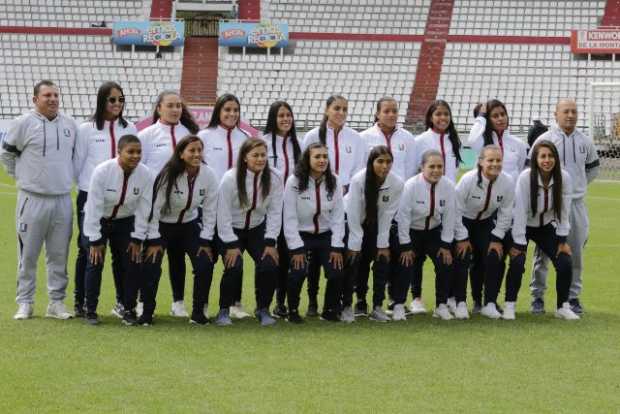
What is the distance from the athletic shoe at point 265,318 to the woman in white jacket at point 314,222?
0.16 meters

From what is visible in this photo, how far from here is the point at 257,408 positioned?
5.50 m

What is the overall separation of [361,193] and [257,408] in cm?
308

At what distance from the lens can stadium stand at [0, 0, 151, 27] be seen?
37.8m

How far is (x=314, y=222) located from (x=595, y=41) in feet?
96.1

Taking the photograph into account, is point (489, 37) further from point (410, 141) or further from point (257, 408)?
point (257, 408)

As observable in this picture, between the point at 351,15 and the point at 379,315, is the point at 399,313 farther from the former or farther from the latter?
the point at 351,15

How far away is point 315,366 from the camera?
6.51 m

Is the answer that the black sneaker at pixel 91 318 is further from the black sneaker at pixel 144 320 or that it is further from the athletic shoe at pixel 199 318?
the athletic shoe at pixel 199 318

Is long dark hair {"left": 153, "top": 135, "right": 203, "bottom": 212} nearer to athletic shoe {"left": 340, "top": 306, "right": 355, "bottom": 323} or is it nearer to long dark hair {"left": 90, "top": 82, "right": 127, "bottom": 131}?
long dark hair {"left": 90, "top": 82, "right": 127, "bottom": 131}

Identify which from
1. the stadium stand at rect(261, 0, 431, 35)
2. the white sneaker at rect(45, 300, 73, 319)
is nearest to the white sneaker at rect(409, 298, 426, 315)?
the white sneaker at rect(45, 300, 73, 319)

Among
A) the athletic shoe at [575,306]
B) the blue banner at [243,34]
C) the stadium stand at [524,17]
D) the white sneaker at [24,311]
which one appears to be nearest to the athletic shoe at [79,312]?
the white sneaker at [24,311]

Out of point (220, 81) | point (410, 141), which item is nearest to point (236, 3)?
point (220, 81)

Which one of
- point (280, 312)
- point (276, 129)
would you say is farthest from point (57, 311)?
point (276, 129)

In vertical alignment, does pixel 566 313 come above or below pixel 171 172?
below
